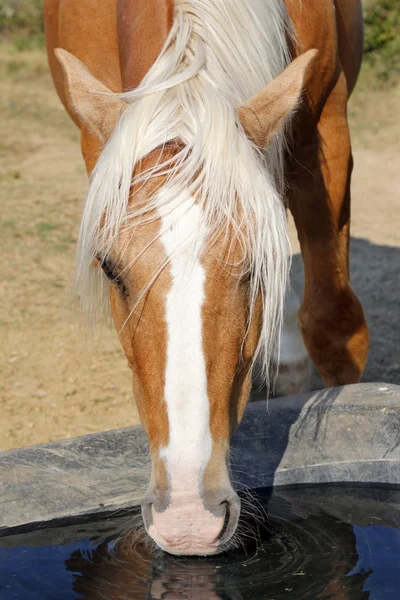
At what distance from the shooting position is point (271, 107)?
6.46 ft

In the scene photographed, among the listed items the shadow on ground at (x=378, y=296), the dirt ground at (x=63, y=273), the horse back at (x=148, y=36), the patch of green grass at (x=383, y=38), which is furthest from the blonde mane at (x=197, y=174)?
the patch of green grass at (x=383, y=38)

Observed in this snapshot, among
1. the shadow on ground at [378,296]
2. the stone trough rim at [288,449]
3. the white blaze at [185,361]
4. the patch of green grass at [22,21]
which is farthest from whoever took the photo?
the patch of green grass at [22,21]

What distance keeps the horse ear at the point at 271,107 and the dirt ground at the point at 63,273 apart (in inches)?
53.4

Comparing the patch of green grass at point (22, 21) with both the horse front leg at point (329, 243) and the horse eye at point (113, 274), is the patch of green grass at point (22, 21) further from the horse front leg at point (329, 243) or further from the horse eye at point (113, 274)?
the horse eye at point (113, 274)

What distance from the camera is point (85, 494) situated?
2.17m

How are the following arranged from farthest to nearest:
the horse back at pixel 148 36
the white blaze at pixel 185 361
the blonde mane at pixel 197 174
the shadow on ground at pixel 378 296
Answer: the shadow on ground at pixel 378 296 < the horse back at pixel 148 36 < the blonde mane at pixel 197 174 < the white blaze at pixel 185 361

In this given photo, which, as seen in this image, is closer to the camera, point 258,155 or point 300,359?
point 258,155

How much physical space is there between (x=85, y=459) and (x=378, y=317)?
7.87 ft

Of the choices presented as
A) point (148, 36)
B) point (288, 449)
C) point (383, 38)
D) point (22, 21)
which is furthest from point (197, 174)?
point (22, 21)

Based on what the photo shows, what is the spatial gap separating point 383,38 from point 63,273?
534 cm

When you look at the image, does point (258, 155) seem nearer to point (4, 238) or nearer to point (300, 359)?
point (300, 359)

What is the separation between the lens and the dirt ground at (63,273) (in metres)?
3.40

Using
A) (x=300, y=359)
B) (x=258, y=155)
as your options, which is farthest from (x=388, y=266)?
(x=258, y=155)

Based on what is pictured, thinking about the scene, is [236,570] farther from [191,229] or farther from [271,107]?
[271,107]
